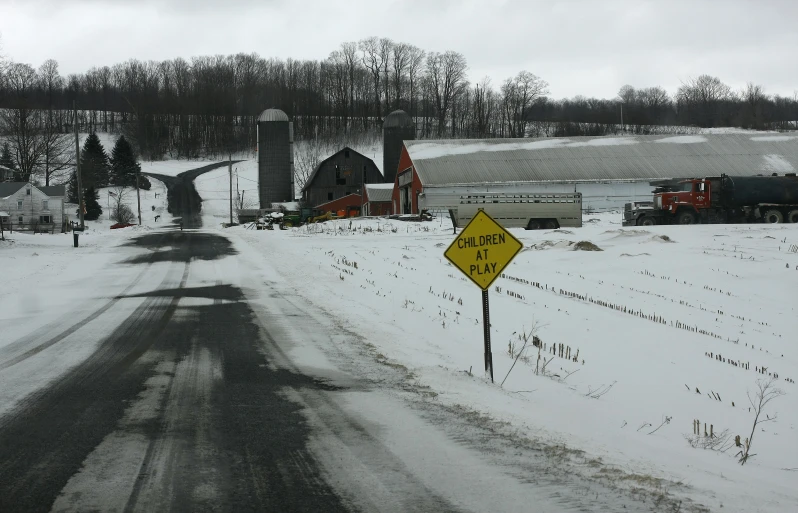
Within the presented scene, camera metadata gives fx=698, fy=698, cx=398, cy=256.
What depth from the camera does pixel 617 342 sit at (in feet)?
39.4

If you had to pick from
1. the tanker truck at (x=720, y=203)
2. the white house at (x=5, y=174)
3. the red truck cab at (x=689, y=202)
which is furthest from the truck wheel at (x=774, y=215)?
the white house at (x=5, y=174)

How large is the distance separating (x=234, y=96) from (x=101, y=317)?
138 m

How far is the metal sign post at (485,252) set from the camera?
27.5 feet

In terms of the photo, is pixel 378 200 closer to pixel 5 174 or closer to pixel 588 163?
pixel 588 163

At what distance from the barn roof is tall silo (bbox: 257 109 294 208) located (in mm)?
28315

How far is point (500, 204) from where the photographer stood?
36656 mm

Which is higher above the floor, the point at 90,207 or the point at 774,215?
the point at 90,207

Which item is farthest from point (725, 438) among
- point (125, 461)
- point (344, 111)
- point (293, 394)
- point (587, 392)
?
point (344, 111)

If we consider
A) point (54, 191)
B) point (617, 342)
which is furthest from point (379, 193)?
point (617, 342)

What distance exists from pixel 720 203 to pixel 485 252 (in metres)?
33.6

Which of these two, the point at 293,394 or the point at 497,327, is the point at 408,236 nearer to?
the point at 497,327

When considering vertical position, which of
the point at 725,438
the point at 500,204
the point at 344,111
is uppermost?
the point at 344,111

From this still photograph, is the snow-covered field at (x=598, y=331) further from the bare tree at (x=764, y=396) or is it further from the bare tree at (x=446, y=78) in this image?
the bare tree at (x=446, y=78)

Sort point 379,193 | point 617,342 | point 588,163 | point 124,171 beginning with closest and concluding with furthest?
point 617,342, point 588,163, point 379,193, point 124,171
